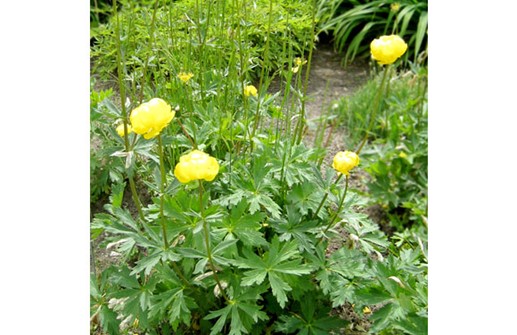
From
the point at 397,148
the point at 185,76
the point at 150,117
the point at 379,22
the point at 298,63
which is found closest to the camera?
the point at 150,117

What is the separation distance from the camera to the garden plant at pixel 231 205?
111 centimetres

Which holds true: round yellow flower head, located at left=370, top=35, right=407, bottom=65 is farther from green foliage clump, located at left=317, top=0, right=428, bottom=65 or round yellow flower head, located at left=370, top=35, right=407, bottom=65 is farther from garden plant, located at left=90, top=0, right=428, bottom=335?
green foliage clump, located at left=317, top=0, right=428, bottom=65

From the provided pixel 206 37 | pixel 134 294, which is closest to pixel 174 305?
pixel 134 294

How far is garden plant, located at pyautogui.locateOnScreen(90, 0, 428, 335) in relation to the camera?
1.11 meters

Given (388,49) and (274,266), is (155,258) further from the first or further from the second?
(388,49)

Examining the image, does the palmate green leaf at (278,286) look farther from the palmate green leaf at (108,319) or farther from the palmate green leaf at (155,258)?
the palmate green leaf at (108,319)

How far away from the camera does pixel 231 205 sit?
1287mm

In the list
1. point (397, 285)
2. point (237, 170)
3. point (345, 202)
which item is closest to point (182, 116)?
point (237, 170)

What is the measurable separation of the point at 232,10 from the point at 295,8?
5.7 inches

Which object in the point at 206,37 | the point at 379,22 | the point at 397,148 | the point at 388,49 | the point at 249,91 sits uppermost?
the point at 388,49

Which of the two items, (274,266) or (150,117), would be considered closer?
(150,117)

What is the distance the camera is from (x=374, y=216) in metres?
2.24

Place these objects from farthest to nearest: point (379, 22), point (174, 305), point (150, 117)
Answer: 1. point (379, 22)
2. point (174, 305)
3. point (150, 117)

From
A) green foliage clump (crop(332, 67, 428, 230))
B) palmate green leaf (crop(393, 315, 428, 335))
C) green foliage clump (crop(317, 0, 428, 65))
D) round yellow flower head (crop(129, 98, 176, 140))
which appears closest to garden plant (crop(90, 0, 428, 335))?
palmate green leaf (crop(393, 315, 428, 335))
